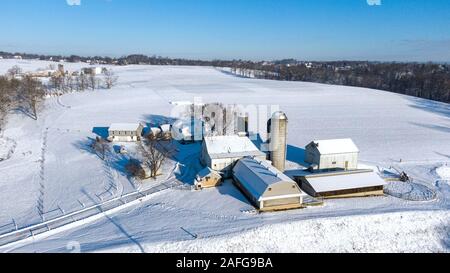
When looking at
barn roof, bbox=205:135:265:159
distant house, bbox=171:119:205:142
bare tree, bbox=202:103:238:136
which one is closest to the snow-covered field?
barn roof, bbox=205:135:265:159

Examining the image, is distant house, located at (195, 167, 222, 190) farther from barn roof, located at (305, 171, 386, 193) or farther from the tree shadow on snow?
barn roof, located at (305, 171, 386, 193)

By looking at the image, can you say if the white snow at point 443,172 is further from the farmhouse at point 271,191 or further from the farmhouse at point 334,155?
the farmhouse at point 271,191

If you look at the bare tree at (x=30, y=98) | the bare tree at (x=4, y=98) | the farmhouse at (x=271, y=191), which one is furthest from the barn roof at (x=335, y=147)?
the bare tree at (x=30, y=98)

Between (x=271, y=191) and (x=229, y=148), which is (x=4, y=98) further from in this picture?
(x=271, y=191)

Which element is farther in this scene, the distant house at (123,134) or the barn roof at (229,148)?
the distant house at (123,134)

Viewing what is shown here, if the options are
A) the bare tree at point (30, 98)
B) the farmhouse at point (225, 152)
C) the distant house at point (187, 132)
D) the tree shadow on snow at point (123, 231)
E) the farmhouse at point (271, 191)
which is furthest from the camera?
the bare tree at point (30, 98)

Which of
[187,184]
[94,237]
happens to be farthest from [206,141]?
[94,237]
